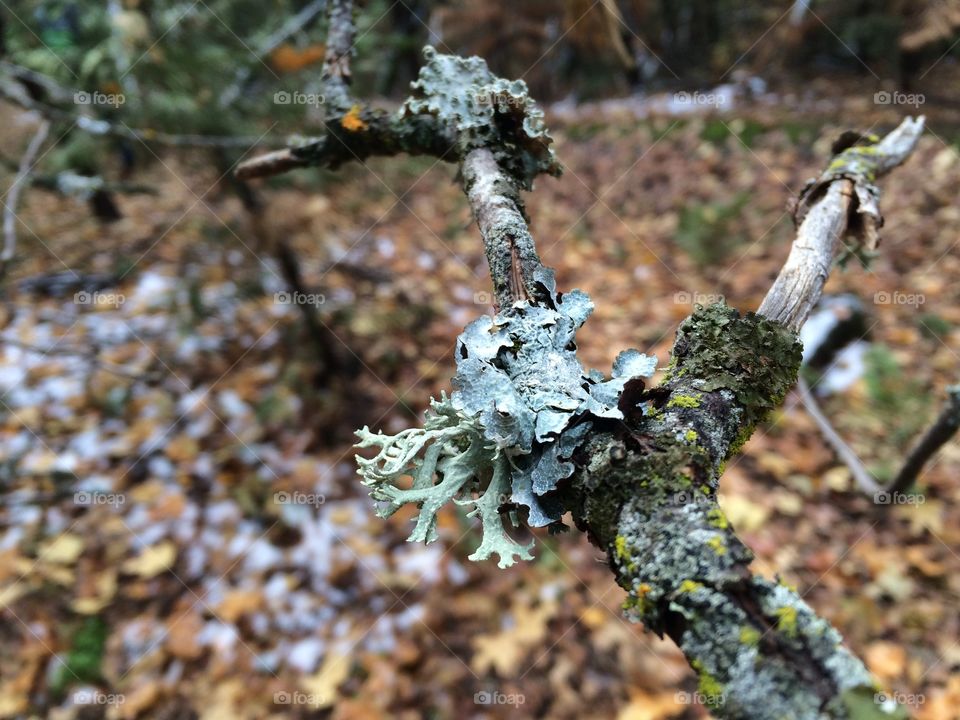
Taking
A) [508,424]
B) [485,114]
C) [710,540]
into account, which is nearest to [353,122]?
[485,114]

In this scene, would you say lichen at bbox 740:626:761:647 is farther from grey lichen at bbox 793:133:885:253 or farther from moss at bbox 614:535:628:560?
grey lichen at bbox 793:133:885:253

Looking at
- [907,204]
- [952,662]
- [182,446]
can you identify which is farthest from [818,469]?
[182,446]

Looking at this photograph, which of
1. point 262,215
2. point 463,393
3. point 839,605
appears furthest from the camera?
point 262,215

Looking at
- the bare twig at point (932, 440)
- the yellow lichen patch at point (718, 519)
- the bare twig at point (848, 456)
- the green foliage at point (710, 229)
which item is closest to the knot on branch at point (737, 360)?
the yellow lichen patch at point (718, 519)

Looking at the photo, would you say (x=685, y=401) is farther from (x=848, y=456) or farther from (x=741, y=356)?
(x=848, y=456)

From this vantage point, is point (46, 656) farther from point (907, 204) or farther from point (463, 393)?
point (907, 204)

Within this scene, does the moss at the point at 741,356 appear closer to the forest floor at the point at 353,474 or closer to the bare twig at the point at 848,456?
the forest floor at the point at 353,474
